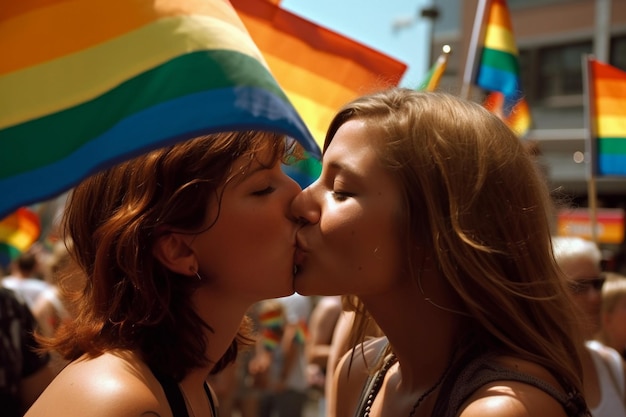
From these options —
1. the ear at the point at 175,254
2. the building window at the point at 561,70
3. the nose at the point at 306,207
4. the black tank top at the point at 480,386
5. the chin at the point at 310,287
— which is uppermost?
the nose at the point at 306,207

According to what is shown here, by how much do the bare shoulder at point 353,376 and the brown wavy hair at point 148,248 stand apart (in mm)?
508

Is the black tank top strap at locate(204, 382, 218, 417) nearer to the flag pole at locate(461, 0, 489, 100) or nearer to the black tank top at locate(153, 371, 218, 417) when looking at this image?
the black tank top at locate(153, 371, 218, 417)

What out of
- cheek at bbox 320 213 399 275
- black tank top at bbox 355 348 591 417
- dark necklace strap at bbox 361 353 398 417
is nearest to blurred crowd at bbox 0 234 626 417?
dark necklace strap at bbox 361 353 398 417

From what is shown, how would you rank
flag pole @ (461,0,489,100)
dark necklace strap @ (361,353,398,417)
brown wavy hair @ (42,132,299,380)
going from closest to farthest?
brown wavy hair @ (42,132,299,380)
dark necklace strap @ (361,353,398,417)
flag pole @ (461,0,489,100)

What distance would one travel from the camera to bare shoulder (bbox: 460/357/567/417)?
1749 millimetres

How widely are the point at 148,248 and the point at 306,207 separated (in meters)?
0.40

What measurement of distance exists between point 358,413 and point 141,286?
666 mm

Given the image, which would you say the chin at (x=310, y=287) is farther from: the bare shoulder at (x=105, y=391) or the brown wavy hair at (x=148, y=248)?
the bare shoulder at (x=105, y=391)

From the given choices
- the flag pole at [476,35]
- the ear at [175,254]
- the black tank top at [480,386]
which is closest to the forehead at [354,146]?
the ear at [175,254]

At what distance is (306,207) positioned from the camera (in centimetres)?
218

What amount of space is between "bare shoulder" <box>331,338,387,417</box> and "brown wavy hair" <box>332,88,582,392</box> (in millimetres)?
482

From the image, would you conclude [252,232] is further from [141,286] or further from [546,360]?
[546,360]

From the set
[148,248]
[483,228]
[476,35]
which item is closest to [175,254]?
[148,248]

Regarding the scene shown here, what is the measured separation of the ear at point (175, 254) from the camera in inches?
85.2
